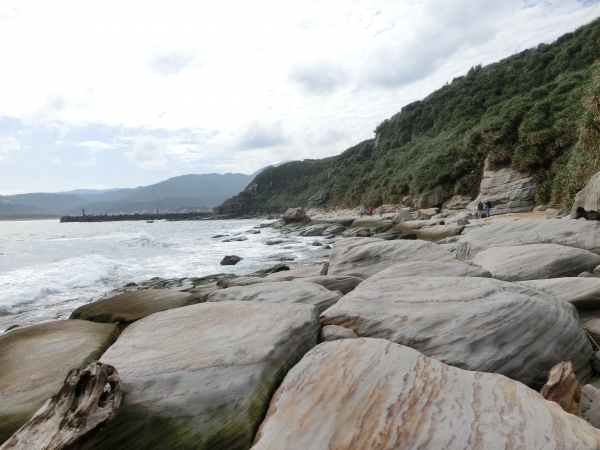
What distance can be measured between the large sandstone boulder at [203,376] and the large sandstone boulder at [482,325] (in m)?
0.78

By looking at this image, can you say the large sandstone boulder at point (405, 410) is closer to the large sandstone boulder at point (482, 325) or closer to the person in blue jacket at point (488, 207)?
the large sandstone boulder at point (482, 325)

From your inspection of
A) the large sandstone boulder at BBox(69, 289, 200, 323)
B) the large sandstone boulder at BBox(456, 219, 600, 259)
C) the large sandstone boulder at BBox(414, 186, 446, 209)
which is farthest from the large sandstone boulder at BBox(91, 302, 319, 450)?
the large sandstone boulder at BBox(414, 186, 446, 209)

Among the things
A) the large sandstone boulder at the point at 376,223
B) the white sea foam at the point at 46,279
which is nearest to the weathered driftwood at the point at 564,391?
the white sea foam at the point at 46,279

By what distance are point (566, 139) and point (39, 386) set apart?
24.1 meters

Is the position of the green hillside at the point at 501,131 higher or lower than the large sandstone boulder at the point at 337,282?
higher

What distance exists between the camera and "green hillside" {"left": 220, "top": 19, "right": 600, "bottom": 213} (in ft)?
54.3

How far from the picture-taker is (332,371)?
270 centimetres

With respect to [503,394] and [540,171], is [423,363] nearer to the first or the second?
[503,394]

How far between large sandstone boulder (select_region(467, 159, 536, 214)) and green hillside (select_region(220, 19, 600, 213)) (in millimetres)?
569

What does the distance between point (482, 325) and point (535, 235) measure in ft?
16.8

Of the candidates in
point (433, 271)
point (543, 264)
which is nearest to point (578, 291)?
point (543, 264)

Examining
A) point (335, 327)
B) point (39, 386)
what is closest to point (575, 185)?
point (335, 327)

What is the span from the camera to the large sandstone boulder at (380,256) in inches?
254

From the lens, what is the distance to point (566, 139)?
60.3ft
